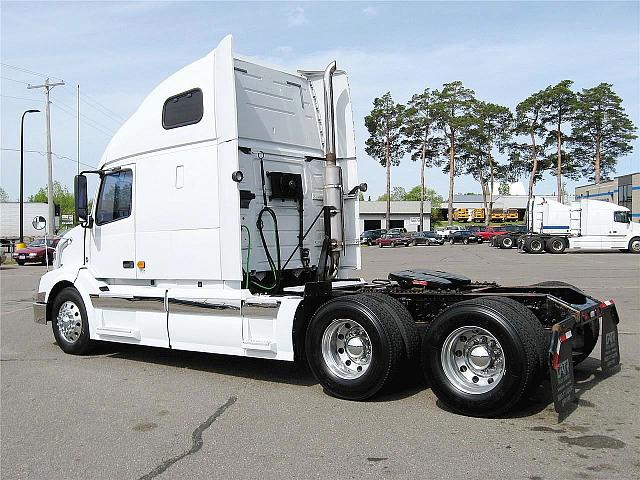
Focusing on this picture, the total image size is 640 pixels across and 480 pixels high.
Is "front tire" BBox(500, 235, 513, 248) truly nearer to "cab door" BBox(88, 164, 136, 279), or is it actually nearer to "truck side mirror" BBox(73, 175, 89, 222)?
"cab door" BBox(88, 164, 136, 279)

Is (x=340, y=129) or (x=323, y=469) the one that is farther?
(x=340, y=129)

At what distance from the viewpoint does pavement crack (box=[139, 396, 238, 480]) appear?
15.1 ft

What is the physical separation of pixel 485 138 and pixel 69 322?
227ft

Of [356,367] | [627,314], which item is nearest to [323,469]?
[356,367]

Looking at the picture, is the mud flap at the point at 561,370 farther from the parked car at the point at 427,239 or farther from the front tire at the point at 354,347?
the parked car at the point at 427,239

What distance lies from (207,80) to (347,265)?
2.94m

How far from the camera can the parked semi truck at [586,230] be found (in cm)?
3856

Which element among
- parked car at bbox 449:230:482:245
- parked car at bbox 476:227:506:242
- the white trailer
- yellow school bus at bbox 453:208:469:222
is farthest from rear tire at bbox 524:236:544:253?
yellow school bus at bbox 453:208:469:222

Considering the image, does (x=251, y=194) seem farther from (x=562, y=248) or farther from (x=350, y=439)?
(x=562, y=248)

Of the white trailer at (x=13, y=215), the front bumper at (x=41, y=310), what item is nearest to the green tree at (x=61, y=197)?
the white trailer at (x=13, y=215)

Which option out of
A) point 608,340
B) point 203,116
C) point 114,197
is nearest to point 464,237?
point 114,197

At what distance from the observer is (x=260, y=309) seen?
22.5 ft

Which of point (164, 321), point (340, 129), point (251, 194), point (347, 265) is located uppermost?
point (340, 129)

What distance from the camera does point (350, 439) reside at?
17.0 ft
